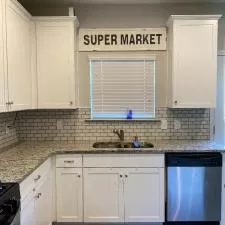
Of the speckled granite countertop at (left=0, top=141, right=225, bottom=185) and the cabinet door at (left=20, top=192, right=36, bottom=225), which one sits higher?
the speckled granite countertop at (left=0, top=141, right=225, bottom=185)

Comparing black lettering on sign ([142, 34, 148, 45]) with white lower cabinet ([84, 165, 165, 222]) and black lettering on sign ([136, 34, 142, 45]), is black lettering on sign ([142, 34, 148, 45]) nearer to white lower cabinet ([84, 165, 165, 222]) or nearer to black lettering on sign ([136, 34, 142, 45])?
black lettering on sign ([136, 34, 142, 45])

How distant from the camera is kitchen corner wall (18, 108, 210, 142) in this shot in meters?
3.65

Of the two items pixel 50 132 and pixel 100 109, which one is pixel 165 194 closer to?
pixel 100 109

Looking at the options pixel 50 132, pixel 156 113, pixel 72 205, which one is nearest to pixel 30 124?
pixel 50 132

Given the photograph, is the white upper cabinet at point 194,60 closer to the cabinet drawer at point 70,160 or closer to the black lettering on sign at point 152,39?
the black lettering on sign at point 152,39

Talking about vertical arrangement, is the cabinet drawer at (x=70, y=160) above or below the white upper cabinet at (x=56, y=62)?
below

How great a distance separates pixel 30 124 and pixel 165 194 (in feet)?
6.30

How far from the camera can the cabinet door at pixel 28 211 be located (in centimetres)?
203

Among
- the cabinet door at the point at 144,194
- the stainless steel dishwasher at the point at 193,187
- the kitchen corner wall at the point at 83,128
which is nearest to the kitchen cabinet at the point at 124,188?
the cabinet door at the point at 144,194

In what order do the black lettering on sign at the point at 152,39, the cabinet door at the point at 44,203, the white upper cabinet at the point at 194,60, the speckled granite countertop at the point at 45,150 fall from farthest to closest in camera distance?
the black lettering on sign at the point at 152,39, the white upper cabinet at the point at 194,60, the cabinet door at the point at 44,203, the speckled granite countertop at the point at 45,150

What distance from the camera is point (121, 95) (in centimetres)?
364

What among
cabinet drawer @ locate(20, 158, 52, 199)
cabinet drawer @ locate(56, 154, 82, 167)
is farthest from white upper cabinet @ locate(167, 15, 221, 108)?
cabinet drawer @ locate(20, 158, 52, 199)

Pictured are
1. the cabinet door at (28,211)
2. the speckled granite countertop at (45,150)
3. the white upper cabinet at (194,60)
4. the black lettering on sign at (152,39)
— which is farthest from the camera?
the black lettering on sign at (152,39)

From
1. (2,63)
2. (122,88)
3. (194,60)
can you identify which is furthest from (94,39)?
(2,63)
